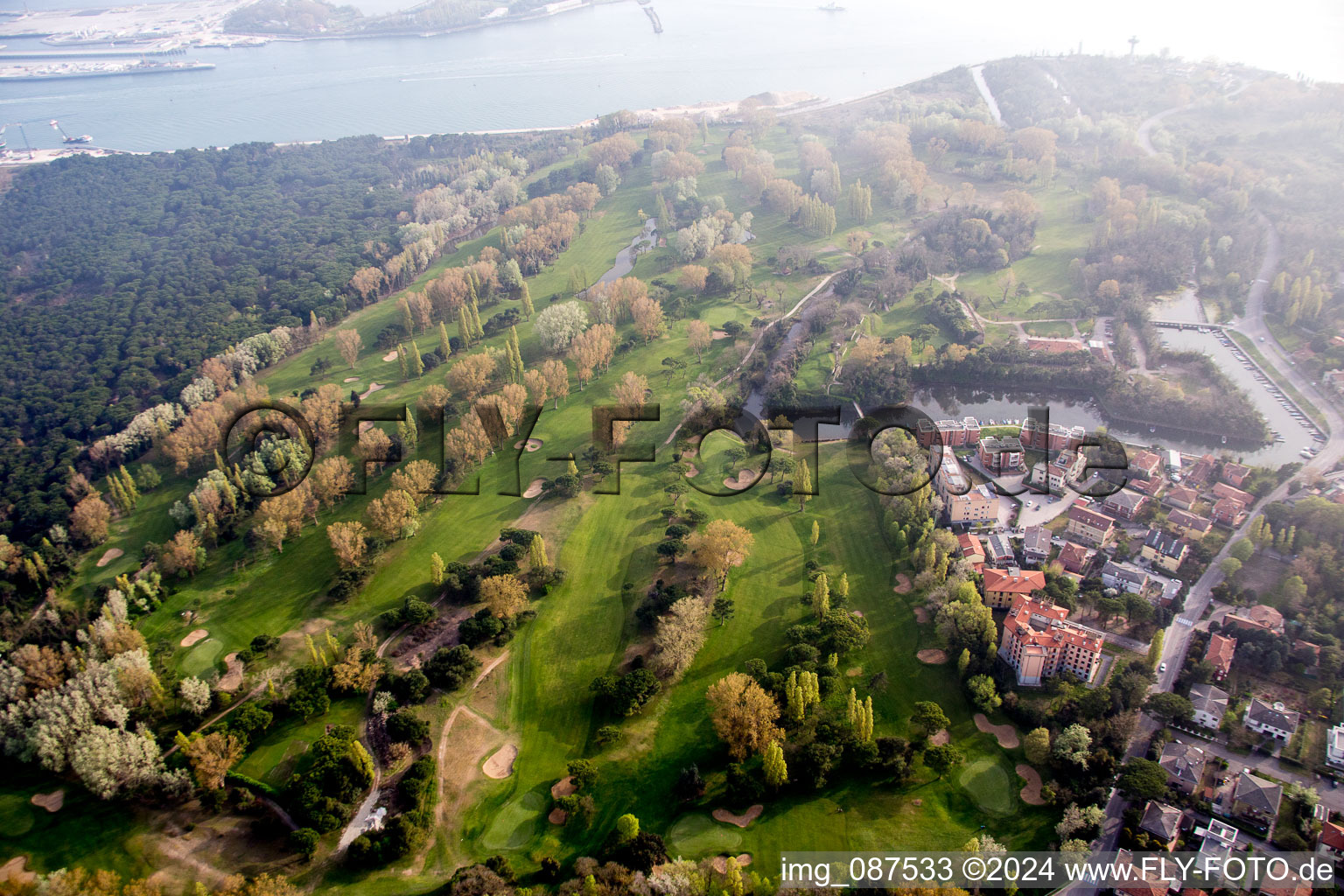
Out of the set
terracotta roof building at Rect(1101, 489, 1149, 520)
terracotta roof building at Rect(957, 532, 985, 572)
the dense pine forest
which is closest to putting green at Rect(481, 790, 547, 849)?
terracotta roof building at Rect(957, 532, 985, 572)

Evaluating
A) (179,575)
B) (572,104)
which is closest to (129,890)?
(179,575)

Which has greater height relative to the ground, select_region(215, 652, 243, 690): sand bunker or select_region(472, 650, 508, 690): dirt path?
select_region(215, 652, 243, 690): sand bunker

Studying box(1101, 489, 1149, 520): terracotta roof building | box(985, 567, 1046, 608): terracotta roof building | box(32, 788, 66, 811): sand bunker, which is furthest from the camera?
box(1101, 489, 1149, 520): terracotta roof building

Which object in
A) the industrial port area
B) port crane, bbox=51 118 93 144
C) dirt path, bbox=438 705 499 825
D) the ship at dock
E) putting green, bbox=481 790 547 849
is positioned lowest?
putting green, bbox=481 790 547 849

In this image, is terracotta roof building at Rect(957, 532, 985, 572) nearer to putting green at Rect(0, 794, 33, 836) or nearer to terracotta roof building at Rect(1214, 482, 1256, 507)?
terracotta roof building at Rect(1214, 482, 1256, 507)

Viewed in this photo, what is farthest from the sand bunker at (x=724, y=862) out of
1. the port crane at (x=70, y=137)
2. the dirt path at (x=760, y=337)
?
the port crane at (x=70, y=137)

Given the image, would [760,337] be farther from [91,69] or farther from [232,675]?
[91,69]

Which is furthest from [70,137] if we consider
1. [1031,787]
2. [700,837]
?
[1031,787]
